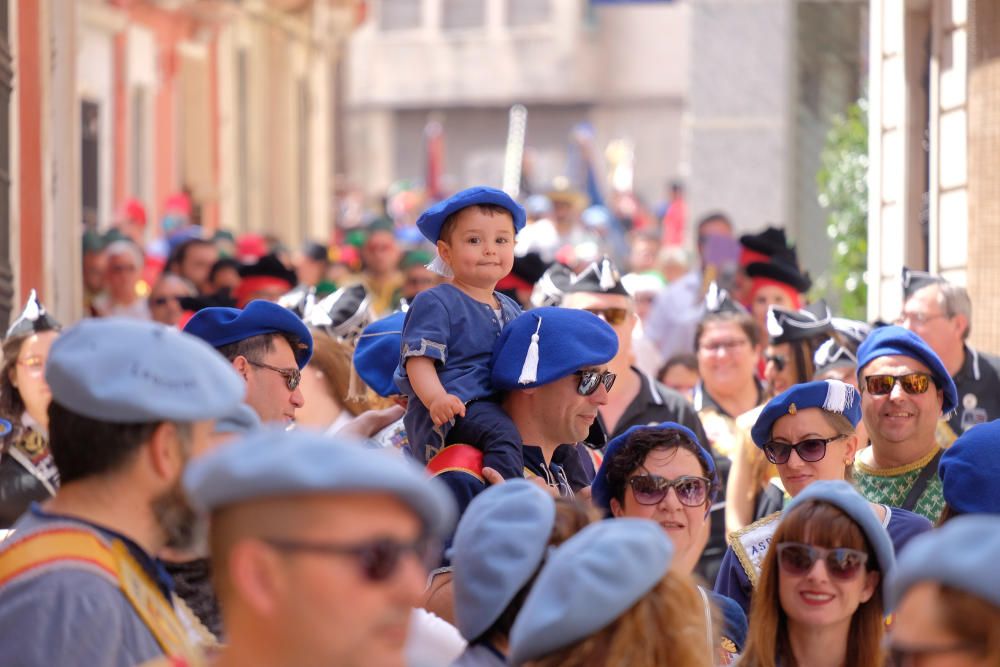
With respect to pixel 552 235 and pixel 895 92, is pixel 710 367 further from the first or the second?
pixel 552 235

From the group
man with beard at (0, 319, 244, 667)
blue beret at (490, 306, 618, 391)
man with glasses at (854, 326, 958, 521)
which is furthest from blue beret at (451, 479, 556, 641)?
man with glasses at (854, 326, 958, 521)

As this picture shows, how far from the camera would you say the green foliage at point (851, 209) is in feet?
40.8

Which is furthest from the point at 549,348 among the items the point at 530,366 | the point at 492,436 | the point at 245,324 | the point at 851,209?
the point at 851,209

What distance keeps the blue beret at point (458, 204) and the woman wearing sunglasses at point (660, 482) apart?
2.95ft

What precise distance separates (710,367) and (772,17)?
6742 millimetres

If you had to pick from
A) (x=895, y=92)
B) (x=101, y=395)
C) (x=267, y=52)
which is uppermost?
(x=267, y=52)

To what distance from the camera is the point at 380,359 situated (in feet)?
22.2

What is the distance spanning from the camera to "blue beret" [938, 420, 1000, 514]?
205 inches

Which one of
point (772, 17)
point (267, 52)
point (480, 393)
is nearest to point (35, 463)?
point (480, 393)

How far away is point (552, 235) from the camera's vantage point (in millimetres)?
19469

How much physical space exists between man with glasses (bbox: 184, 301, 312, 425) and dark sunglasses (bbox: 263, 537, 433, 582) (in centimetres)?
274

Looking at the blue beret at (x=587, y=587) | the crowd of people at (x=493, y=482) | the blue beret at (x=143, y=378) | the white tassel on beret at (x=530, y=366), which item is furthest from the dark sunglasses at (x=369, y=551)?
the white tassel on beret at (x=530, y=366)

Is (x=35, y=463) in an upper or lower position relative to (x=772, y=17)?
lower

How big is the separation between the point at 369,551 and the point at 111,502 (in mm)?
1071
